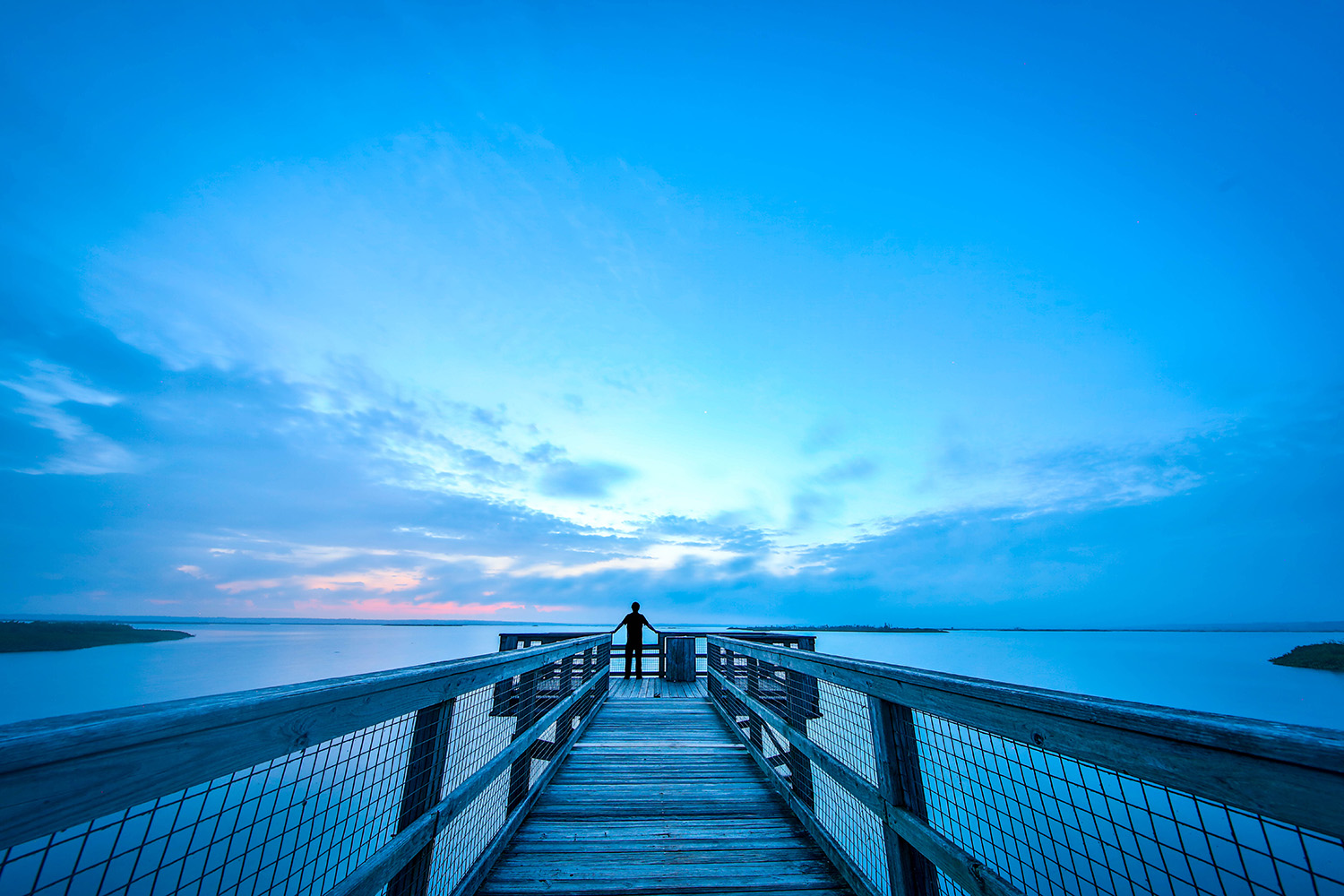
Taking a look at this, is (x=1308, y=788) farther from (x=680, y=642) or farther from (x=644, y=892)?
(x=680, y=642)

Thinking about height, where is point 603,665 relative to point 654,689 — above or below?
above

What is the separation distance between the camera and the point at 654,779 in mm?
4676

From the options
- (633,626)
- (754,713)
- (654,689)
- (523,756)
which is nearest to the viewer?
(523,756)

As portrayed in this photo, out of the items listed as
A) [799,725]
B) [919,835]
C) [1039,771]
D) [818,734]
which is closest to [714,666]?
[799,725]

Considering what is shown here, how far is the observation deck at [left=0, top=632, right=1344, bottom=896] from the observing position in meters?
1.20

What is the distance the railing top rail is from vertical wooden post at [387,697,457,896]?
207 centimetres

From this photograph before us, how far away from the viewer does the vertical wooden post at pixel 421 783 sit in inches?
94.7

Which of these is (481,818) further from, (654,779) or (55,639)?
(55,639)

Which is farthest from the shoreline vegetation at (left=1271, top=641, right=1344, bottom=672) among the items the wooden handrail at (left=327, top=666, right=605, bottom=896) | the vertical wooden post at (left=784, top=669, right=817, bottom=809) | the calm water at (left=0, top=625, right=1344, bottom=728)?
the wooden handrail at (left=327, top=666, right=605, bottom=896)

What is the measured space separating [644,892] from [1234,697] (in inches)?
1281

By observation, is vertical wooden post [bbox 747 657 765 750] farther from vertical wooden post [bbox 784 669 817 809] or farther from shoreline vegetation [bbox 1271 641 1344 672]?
shoreline vegetation [bbox 1271 641 1344 672]

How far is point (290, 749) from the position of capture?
1682 mm

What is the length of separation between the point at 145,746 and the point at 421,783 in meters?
1.46

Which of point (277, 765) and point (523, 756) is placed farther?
point (523, 756)
